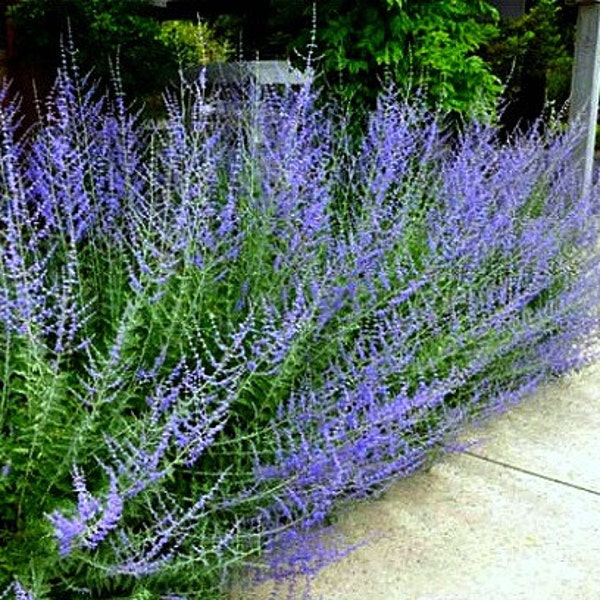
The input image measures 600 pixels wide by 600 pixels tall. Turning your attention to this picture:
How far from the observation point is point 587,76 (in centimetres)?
579

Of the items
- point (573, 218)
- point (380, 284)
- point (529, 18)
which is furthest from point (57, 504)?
point (529, 18)

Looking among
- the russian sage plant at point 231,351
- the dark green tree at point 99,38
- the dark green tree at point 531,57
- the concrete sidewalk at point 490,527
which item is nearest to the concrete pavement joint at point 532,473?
the concrete sidewalk at point 490,527

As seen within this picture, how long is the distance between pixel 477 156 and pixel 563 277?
684mm

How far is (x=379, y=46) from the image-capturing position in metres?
5.01

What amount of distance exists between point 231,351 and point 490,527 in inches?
50.4

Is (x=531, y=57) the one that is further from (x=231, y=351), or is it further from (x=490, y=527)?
(x=231, y=351)

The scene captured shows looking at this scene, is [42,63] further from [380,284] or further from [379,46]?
[380,284]

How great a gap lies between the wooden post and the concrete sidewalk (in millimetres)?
2727

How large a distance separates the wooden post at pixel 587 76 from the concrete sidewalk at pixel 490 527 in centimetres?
273

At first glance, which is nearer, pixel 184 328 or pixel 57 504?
pixel 57 504

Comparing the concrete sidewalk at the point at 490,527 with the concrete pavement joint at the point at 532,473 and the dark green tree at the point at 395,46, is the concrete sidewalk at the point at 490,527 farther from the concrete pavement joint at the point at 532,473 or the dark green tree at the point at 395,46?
Answer: the dark green tree at the point at 395,46

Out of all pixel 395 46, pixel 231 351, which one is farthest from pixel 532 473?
pixel 395 46

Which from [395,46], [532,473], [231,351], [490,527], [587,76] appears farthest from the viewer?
[587,76]

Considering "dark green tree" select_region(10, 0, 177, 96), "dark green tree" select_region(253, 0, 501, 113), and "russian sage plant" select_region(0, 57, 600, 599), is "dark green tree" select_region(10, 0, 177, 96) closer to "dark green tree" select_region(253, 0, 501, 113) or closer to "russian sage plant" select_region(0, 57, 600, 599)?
"dark green tree" select_region(253, 0, 501, 113)
